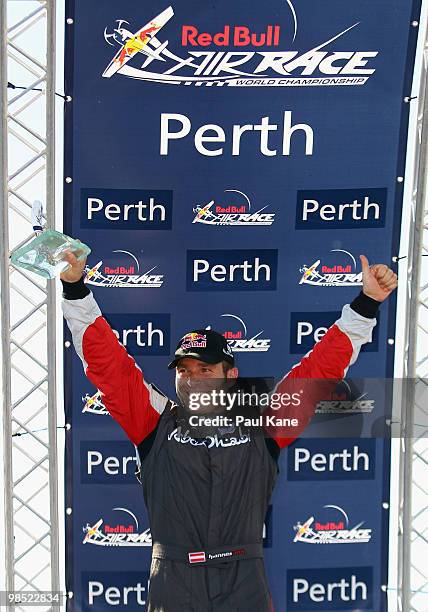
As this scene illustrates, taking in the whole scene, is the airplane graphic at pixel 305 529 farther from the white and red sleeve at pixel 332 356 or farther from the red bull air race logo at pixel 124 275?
the red bull air race logo at pixel 124 275

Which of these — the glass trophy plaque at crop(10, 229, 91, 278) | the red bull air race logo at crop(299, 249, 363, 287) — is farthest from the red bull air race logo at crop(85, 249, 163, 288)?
the glass trophy plaque at crop(10, 229, 91, 278)

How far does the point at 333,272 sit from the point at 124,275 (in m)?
1.28

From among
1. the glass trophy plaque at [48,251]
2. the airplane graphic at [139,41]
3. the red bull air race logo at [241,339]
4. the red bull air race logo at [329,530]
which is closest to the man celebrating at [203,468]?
the glass trophy plaque at [48,251]

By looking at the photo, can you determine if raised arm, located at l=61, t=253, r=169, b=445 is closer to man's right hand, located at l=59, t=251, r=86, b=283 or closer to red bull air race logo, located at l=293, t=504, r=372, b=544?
man's right hand, located at l=59, t=251, r=86, b=283

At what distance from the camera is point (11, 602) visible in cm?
589

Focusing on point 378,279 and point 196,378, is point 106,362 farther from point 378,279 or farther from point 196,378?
point 378,279

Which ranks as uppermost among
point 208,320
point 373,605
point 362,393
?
point 208,320

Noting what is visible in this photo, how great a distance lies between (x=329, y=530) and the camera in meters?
5.93

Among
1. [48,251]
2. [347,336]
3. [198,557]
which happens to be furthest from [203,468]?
[48,251]

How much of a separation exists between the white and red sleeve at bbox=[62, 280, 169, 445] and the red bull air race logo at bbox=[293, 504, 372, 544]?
5.60 feet

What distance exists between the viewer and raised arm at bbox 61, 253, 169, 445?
433cm

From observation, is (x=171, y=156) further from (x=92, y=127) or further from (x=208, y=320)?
(x=208, y=320)

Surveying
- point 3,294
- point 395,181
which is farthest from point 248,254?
point 3,294

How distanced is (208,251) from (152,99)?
3.18 ft
